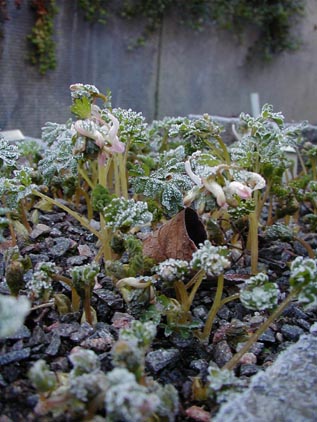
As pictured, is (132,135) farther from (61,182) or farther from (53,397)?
(53,397)

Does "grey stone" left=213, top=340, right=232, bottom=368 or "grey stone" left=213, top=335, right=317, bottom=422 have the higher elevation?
"grey stone" left=213, top=335, right=317, bottom=422

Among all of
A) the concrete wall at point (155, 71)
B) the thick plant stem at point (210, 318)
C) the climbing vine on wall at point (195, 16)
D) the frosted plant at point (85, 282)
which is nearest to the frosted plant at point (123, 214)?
the frosted plant at point (85, 282)

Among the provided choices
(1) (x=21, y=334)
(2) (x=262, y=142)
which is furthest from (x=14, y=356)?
(2) (x=262, y=142)

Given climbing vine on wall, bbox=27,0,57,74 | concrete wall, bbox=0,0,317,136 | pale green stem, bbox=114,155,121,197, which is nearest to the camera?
pale green stem, bbox=114,155,121,197

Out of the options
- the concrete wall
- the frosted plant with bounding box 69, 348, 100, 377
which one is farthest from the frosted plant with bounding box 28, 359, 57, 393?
the concrete wall

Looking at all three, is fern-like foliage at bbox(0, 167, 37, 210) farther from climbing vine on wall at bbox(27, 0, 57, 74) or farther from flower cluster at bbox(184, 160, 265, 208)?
climbing vine on wall at bbox(27, 0, 57, 74)
